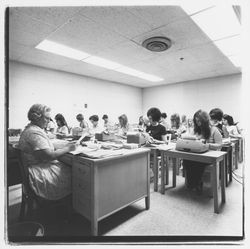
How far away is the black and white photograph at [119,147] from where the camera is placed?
1486mm

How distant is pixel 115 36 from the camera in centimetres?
302

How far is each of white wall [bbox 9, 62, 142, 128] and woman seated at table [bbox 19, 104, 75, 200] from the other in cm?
219

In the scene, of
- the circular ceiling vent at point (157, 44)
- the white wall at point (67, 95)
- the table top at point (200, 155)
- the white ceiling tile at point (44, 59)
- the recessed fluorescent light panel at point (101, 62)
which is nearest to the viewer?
the table top at point (200, 155)

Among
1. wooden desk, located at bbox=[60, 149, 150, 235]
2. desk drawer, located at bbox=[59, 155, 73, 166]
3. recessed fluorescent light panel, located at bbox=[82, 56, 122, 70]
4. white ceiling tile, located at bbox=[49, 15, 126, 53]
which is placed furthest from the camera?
recessed fluorescent light panel, located at bbox=[82, 56, 122, 70]

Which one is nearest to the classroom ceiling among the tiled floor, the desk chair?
the desk chair

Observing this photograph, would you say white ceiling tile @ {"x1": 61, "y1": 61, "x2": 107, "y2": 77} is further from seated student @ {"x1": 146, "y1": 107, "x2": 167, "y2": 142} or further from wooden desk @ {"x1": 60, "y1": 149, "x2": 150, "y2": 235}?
wooden desk @ {"x1": 60, "y1": 149, "x2": 150, "y2": 235}


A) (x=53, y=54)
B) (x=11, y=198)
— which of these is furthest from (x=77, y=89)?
(x=11, y=198)

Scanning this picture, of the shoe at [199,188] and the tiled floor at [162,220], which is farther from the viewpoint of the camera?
the shoe at [199,188]

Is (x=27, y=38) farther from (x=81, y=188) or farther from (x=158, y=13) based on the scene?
(x=81, y=188)

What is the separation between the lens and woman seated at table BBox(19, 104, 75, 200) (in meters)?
1.49

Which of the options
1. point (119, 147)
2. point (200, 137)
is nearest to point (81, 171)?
point (119, 147)

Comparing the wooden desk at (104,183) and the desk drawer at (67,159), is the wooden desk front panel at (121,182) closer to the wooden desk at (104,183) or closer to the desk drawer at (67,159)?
the wooden desk at (104,183)

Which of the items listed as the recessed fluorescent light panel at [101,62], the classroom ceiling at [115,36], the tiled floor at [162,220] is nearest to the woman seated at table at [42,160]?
the tiled floor at [162,220]

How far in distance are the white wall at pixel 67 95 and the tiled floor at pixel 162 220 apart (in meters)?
2.76
